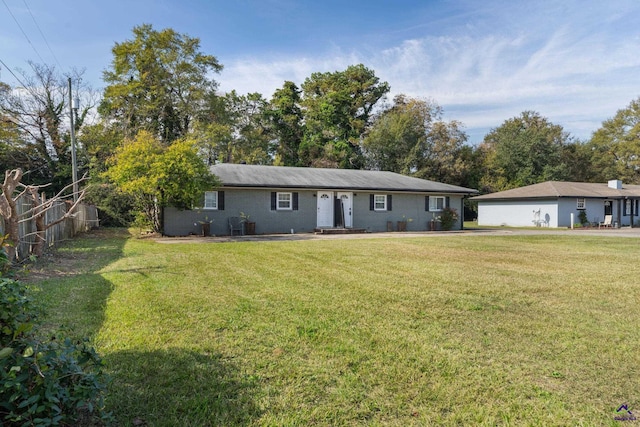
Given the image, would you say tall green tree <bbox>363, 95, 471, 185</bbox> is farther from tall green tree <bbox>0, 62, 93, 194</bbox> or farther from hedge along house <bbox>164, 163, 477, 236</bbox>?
tall green tree <bbox>0, 62, 93, 194</bbox>

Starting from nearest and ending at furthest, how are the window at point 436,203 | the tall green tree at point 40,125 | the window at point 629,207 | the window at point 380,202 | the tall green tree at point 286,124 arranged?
the window at point 380,202 < the window at point 436,203 < the tall green tree at point 40,125 < the window at point 629,207 < the tall green tree at point 286,124

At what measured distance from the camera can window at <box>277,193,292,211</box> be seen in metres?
18.1

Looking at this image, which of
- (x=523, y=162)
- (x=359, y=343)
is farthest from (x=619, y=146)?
(x=359, y=343)

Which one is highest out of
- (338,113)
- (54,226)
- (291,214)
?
(338,113)

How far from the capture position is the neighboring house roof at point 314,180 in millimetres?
17656

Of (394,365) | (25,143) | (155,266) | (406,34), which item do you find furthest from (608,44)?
(25,143)

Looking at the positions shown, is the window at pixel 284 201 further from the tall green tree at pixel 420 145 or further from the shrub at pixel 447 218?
the tall green tree at pixel 420 145

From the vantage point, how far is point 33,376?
189 cm

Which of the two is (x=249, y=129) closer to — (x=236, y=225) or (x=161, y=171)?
(x=236, y=225)

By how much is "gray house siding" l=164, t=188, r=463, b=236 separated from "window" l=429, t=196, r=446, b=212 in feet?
0.84

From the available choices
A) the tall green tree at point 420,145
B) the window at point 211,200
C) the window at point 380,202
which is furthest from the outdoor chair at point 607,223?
the window at point 211,200

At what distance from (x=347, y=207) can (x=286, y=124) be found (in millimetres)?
18845

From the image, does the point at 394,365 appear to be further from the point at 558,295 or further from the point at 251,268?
the point at 251,268

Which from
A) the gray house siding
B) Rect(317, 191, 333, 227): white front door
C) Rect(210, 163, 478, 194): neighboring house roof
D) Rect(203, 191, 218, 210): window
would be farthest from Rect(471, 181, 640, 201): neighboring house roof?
Rect(203, 191, 218, 210): window
